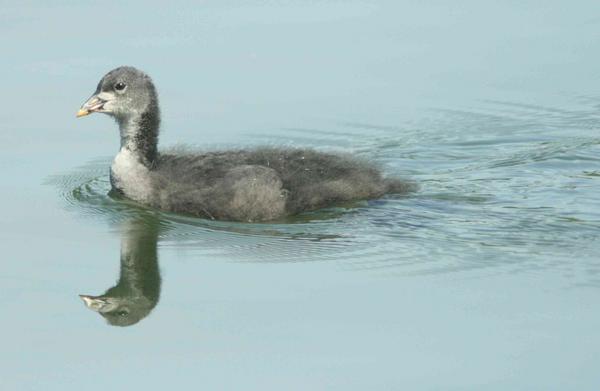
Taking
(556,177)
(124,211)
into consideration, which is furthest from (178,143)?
(556,177)

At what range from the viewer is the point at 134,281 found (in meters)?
11.3

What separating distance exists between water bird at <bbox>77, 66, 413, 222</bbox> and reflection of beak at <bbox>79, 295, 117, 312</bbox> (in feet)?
6.94

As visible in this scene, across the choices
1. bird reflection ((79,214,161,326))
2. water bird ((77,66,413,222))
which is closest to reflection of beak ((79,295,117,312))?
bird reflection ((79,214,161,326))

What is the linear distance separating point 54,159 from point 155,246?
2285mm

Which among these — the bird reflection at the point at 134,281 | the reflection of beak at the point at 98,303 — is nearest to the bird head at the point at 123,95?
the bird reflection at the point at 134,281

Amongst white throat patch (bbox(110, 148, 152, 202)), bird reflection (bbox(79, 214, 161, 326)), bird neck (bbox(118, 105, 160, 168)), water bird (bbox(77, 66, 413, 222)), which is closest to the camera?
bird reflection (bbox(79, 214, 161, 326))

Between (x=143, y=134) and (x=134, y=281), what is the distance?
2.25 metres

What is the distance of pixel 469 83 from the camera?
15.7m

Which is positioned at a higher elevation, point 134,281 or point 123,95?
point 123,95

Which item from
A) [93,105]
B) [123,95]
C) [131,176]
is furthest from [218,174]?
[93,105]

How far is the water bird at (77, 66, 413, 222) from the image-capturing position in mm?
12656

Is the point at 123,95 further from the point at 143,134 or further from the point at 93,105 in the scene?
the point at 143,134

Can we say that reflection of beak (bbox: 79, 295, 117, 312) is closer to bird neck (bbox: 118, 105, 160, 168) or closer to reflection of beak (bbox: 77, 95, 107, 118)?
bird neck (bbox: 118, 105, 160, 168)

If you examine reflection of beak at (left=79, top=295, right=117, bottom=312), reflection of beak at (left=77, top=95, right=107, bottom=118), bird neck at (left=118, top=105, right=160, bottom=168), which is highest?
reflection of beak at (left=77, top=95, right=107, bottom=118)
